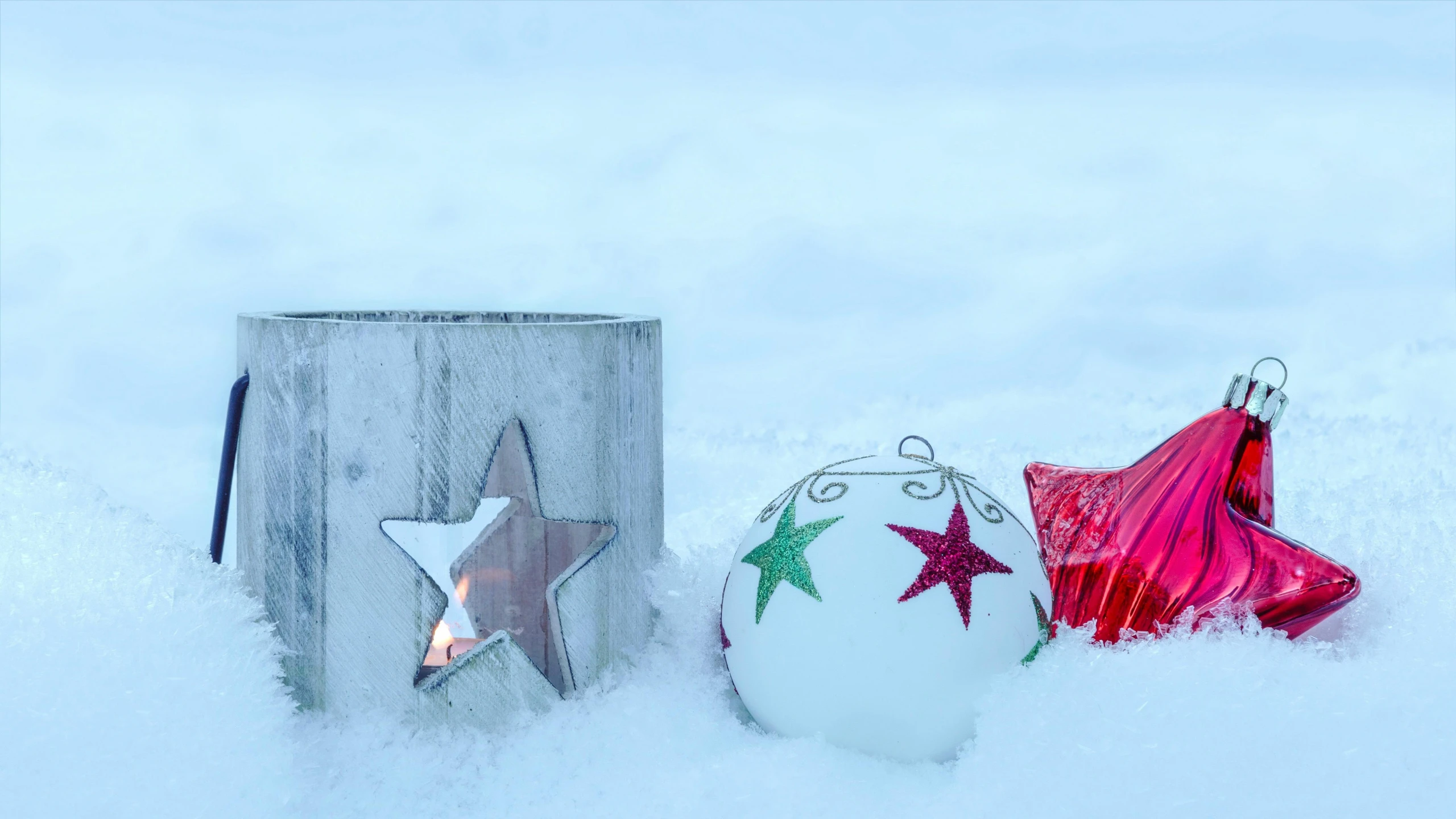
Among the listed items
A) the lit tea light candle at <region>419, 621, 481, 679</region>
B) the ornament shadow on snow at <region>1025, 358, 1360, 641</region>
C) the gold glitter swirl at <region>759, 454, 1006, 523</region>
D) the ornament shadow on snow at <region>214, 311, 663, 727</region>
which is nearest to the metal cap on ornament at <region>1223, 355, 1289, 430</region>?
the ornament shadow on snow at <region>1025, 358, 1360, 641</region>

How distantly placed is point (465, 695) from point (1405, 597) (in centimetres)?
100

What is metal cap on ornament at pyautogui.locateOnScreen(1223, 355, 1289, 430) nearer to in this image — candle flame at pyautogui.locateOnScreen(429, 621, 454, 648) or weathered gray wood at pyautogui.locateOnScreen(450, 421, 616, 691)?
weathered gray wood at pyautogui.locateOnScreen(450, 421, 616, 691)

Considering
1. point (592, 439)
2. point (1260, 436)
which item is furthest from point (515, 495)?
point (1260, 436)

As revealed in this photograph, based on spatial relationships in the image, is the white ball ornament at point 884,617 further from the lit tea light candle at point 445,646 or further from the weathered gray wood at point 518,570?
the lit tea light candle at point 445,646

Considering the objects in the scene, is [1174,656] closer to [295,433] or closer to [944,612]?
[944,612]

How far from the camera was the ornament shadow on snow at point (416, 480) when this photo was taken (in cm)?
126

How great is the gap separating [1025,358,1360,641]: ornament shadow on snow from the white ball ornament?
0.13 meters

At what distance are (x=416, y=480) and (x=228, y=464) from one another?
0.27 m

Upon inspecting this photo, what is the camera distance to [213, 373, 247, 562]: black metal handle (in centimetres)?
136

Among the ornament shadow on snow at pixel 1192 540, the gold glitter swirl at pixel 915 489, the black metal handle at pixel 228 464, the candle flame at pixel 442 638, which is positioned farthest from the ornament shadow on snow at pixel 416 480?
the ornament shadow on snow at pixel 1192 540

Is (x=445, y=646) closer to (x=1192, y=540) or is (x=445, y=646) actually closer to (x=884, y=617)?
(x=884, y=617)

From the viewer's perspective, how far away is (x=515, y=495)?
150cm

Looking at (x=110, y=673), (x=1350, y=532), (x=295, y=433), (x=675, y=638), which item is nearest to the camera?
(x=110, y=673)

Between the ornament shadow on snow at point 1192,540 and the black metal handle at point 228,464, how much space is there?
88 cm
